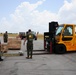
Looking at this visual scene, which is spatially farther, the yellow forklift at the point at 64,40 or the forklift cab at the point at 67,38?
the forklift cab at the point at 67,38

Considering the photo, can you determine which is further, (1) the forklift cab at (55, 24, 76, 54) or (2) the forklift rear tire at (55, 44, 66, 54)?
(1) the forklift cab at (55, 24, 76, 54)

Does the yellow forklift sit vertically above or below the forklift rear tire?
above

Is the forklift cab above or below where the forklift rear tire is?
above

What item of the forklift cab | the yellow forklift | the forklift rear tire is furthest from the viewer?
the forklift cab

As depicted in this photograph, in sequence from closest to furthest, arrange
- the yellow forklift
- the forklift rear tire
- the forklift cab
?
the forklift rear tire → the yellow forklift → the forklift cab

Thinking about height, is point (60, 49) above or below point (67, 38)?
below

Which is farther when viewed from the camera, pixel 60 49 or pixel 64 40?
pixel 64 40

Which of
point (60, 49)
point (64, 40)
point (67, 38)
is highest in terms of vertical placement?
point (67, 38)

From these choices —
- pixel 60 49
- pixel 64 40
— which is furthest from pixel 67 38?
pixel 60 49

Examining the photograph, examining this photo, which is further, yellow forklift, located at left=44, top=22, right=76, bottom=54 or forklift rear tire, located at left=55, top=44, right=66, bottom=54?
yellow forklift, located at left=44, top=22, right=76, bottom=54

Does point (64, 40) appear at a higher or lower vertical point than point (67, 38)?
lower

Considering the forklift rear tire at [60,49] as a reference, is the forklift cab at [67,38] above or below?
above

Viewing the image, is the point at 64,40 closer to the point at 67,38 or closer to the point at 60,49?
the point at 67,38

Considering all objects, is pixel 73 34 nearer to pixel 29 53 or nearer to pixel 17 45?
pixel 29 53
